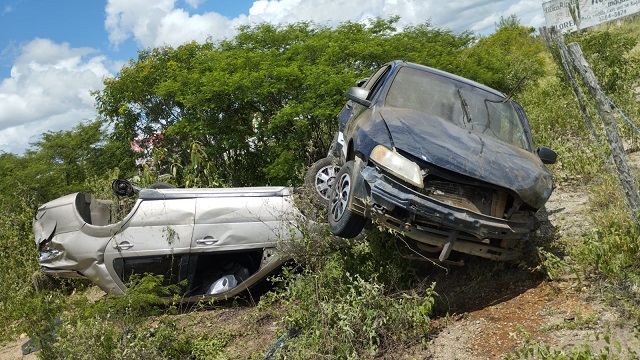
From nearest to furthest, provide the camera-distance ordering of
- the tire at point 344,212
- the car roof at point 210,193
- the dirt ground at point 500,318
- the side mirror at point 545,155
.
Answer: the dirt ground at point 500,318
the tire at point 344,212
the side mirror at point 545,155
the car roof at point 210,193

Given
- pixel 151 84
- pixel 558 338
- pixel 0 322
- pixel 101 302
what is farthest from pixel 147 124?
pixel 558 338

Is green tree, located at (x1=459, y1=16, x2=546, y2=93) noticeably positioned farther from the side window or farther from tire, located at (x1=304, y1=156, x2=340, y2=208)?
tire, located at (x1=304, y1=156, x2=340, y2=208)

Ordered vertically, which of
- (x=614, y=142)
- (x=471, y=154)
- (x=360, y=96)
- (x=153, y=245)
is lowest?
A: (x=153, y=245)

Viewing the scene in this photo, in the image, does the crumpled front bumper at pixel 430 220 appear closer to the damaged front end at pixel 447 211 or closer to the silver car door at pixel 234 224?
the damaged front end at pixel 447 211

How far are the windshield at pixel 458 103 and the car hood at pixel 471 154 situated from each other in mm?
382

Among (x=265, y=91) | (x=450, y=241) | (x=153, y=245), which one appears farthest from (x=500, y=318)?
(x=265, y=91)

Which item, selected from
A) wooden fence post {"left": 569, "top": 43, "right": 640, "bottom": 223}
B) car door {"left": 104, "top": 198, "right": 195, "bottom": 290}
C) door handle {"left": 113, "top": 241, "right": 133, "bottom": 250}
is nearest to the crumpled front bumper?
wooden fence post {"left": 569, "top": 43, "right": 640, "bottom": 223}

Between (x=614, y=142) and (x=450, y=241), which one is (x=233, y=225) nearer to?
(x=450, y=241)

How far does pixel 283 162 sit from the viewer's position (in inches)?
A: 365

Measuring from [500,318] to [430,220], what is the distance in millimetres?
1062

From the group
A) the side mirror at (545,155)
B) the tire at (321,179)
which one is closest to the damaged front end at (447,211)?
the side mirror at (545,155)

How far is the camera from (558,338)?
175 inches

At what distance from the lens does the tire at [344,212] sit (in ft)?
17.4

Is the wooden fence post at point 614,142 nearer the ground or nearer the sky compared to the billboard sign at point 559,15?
nearer the ground
